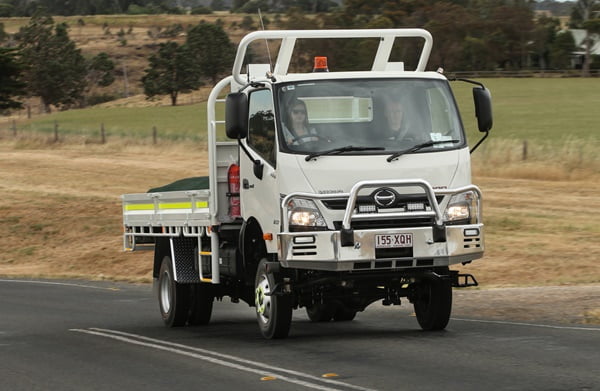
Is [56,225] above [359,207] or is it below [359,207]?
below

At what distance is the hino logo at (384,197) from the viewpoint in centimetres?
1185

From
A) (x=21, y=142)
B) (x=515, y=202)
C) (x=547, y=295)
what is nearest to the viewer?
(x=547, y=295)

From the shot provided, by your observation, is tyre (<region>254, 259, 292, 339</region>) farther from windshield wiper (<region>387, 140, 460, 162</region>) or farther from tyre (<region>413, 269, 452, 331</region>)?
windshield wiper (<region>387, 140, 460, 162</region>)

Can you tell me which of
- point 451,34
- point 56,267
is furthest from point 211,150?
point 451,34

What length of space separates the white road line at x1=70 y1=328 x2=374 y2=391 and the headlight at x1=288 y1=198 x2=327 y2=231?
4.74 ft

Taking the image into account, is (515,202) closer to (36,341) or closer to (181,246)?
(181,246)

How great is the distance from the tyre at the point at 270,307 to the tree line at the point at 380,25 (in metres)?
79.5

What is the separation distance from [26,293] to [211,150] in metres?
8.74

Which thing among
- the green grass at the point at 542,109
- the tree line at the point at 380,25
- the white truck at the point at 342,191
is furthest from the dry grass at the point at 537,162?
the tree line at the point at 380,25

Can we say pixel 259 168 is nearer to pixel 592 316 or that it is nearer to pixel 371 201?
pixel 371 201

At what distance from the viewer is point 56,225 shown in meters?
33.9

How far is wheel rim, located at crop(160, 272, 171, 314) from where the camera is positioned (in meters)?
15.3

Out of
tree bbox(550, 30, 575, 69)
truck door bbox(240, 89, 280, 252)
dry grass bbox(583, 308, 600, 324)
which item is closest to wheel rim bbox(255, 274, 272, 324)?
truck door bbox(240, 89, 280, 252)

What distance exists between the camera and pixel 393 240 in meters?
11.8
